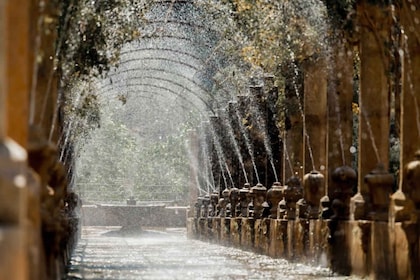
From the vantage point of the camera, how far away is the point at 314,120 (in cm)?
2389

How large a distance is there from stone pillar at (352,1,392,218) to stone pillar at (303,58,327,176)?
16.5 ft

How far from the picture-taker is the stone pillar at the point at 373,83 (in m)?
17.7

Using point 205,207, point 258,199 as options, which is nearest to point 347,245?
point 258,199

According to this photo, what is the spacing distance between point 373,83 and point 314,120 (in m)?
6.21

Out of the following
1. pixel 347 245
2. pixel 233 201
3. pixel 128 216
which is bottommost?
pixel 347 245

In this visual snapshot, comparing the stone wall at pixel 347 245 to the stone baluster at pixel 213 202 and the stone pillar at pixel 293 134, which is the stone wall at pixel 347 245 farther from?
the stone baluster at pixel 213 202

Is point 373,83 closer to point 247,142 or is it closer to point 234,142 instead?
point 247,142

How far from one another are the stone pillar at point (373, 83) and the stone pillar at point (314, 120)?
5.04 meters

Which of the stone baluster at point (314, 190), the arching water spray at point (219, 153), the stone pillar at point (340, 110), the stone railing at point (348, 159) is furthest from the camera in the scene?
the arching water spray at point (219, 153)

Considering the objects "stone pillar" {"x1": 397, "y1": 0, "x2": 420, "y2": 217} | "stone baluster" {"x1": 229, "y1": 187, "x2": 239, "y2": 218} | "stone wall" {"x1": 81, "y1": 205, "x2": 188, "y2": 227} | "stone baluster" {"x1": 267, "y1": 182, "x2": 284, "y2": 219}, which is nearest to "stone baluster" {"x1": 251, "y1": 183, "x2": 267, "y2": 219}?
"stone baluster" {"x1": 267, "y1": 182, "x2": 284, "y2": 219}

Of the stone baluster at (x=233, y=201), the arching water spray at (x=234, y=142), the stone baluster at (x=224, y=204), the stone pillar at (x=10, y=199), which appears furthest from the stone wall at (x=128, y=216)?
the stone pillar at (x=10, y=199)

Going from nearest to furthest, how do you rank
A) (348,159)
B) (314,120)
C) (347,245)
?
(347,245)
(348,159)
(314,120)

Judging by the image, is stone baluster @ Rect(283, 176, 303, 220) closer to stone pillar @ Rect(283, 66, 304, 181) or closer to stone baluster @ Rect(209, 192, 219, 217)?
stone pillar @ Rect(283, 66, 304, 181)

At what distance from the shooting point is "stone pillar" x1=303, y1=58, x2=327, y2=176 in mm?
23312
